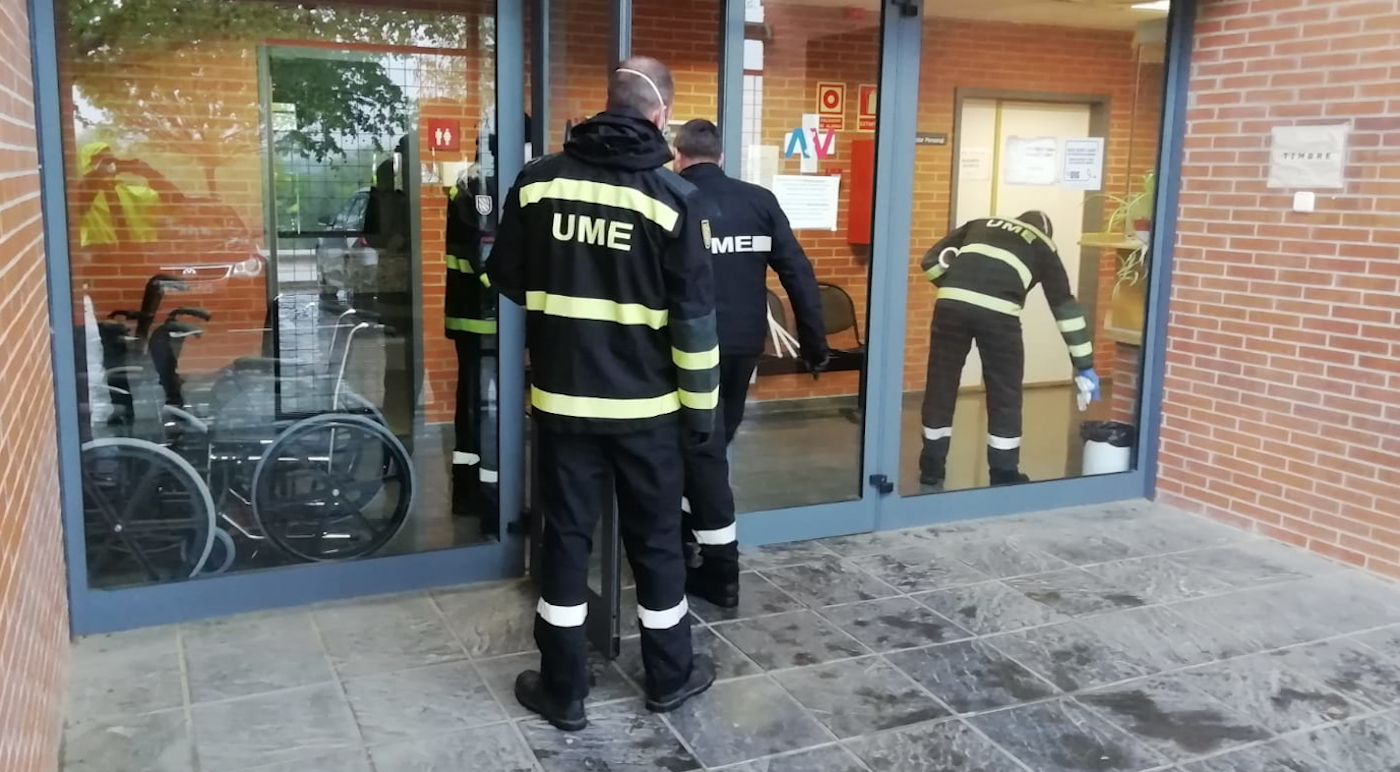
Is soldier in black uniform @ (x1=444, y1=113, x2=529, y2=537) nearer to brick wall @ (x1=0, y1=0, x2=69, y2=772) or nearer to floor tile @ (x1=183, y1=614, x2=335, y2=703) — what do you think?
floor tile @ (x1=183, y1=614, x2=335, y2=703)

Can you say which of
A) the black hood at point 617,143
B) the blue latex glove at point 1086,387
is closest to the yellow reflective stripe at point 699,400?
the black hood at point 617,143

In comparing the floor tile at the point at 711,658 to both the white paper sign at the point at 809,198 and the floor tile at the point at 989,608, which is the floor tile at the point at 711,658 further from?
the white paper sign at the point at 809,198

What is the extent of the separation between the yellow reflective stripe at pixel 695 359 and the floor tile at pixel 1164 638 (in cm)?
179

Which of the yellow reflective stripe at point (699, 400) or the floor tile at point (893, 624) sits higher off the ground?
the yellow reflective stripe at point (699, 400)

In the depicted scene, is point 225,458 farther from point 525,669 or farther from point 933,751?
point 933,751

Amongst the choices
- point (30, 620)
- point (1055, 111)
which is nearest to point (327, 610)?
point (30, 620)

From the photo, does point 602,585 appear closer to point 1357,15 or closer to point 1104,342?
point 1104,342

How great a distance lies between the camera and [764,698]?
3.35 metres

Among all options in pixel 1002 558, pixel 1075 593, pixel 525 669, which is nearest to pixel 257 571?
pixel 525 669

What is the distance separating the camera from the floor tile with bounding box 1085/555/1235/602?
4285mm

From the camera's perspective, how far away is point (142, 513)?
383 cm

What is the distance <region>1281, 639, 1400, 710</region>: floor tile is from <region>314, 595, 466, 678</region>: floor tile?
2.69 m

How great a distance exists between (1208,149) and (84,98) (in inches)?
177

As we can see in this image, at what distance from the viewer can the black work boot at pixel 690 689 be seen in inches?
128
